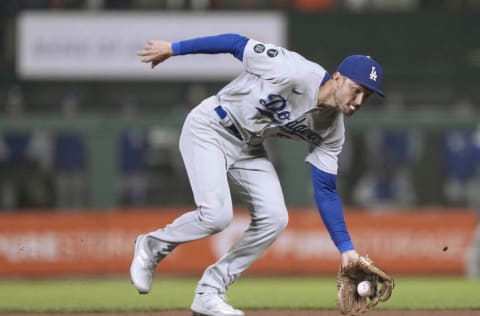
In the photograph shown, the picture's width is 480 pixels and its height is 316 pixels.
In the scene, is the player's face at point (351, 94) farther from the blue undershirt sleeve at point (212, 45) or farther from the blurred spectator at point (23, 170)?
the blurred spectator at point (23, 170)

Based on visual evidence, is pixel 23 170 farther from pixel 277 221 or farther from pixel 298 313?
→ pixel 277 221

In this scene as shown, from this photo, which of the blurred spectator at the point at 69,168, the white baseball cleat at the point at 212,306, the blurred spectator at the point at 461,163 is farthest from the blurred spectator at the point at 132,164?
the white baseball cleat at the point at 212,306

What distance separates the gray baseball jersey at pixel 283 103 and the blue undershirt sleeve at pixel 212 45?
2.2 inches

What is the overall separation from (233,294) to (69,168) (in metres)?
4.07

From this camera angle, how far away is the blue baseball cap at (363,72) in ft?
20.8

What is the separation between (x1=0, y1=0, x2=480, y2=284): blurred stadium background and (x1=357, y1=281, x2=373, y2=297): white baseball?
22.1 ft

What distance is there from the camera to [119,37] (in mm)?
14547

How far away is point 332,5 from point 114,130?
342 centimetres

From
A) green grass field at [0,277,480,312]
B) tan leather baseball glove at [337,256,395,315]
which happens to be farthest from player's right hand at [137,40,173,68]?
green grass field at [0,277,480,312]

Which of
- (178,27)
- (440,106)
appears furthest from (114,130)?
(440,106)

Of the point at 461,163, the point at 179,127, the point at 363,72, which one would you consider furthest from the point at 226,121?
the point at 461,163

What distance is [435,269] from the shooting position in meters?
13.7

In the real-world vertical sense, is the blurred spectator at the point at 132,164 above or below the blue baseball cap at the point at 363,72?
below

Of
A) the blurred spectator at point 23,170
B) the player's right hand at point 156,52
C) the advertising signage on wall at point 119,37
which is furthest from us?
the advertising signage on wall at point 119,37
